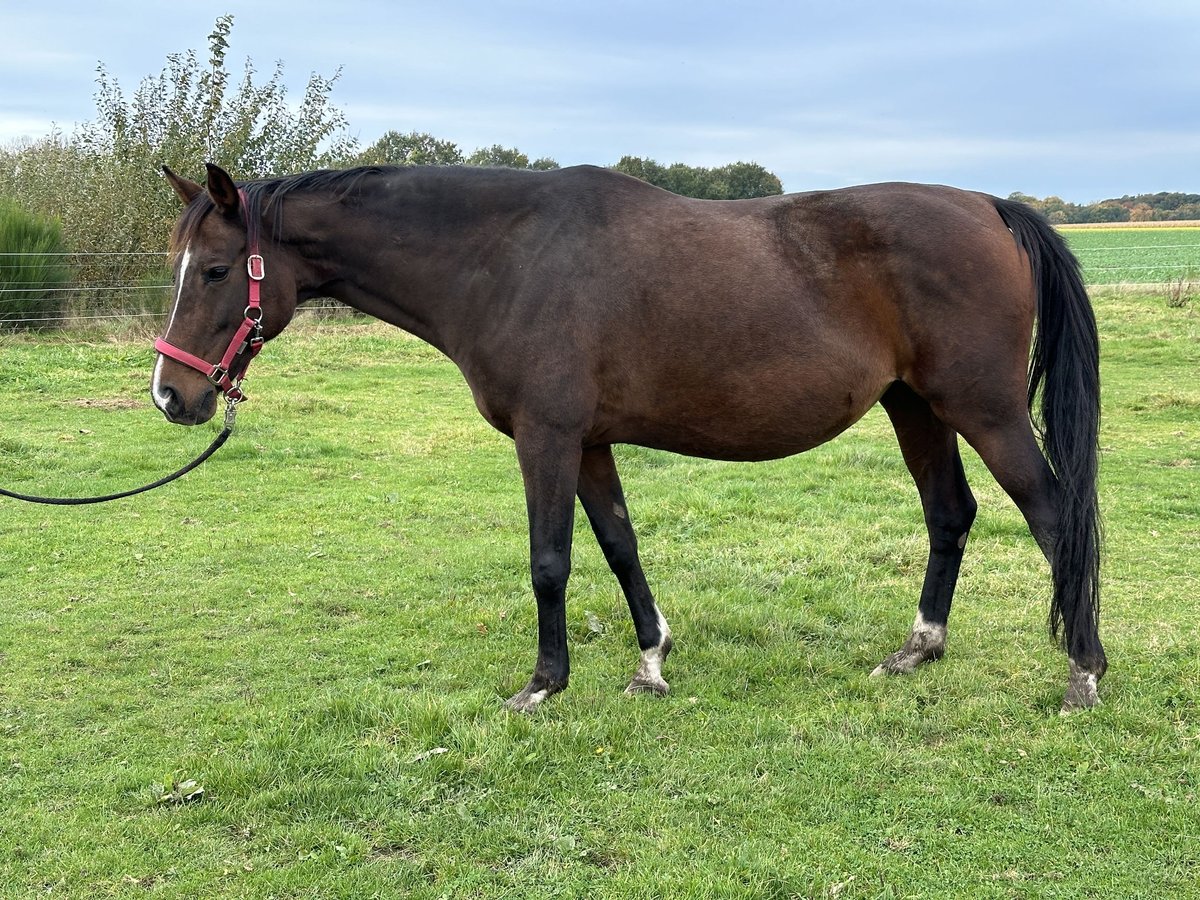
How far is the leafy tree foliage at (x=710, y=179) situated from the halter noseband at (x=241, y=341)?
1349cm

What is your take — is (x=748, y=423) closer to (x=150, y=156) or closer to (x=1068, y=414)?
(x=1068, y=414)

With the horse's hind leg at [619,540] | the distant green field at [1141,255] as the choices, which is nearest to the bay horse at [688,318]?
the horse's hind leg at [619,540]

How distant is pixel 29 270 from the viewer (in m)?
14.6

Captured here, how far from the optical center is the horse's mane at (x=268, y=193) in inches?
160

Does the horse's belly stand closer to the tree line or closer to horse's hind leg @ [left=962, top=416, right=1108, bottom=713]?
horse's hind leg @ [left=962, top=416, right=1108, bottom=713]

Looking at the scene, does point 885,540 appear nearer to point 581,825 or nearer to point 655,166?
point 581,825

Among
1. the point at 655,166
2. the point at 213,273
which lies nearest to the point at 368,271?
the point at 213,273

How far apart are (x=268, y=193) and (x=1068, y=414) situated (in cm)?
367

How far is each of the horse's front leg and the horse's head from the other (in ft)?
4.28

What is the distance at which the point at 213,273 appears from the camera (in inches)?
160

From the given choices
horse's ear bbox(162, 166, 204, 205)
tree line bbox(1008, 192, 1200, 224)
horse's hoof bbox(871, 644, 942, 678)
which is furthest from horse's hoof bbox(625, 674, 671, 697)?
tree line bbox(1008, 192, 1200, 224)

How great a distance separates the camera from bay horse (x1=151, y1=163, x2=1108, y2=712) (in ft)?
13.1

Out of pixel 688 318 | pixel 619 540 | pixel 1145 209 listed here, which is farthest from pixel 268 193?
pixel 1145 209

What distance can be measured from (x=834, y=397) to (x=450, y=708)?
2103mm
